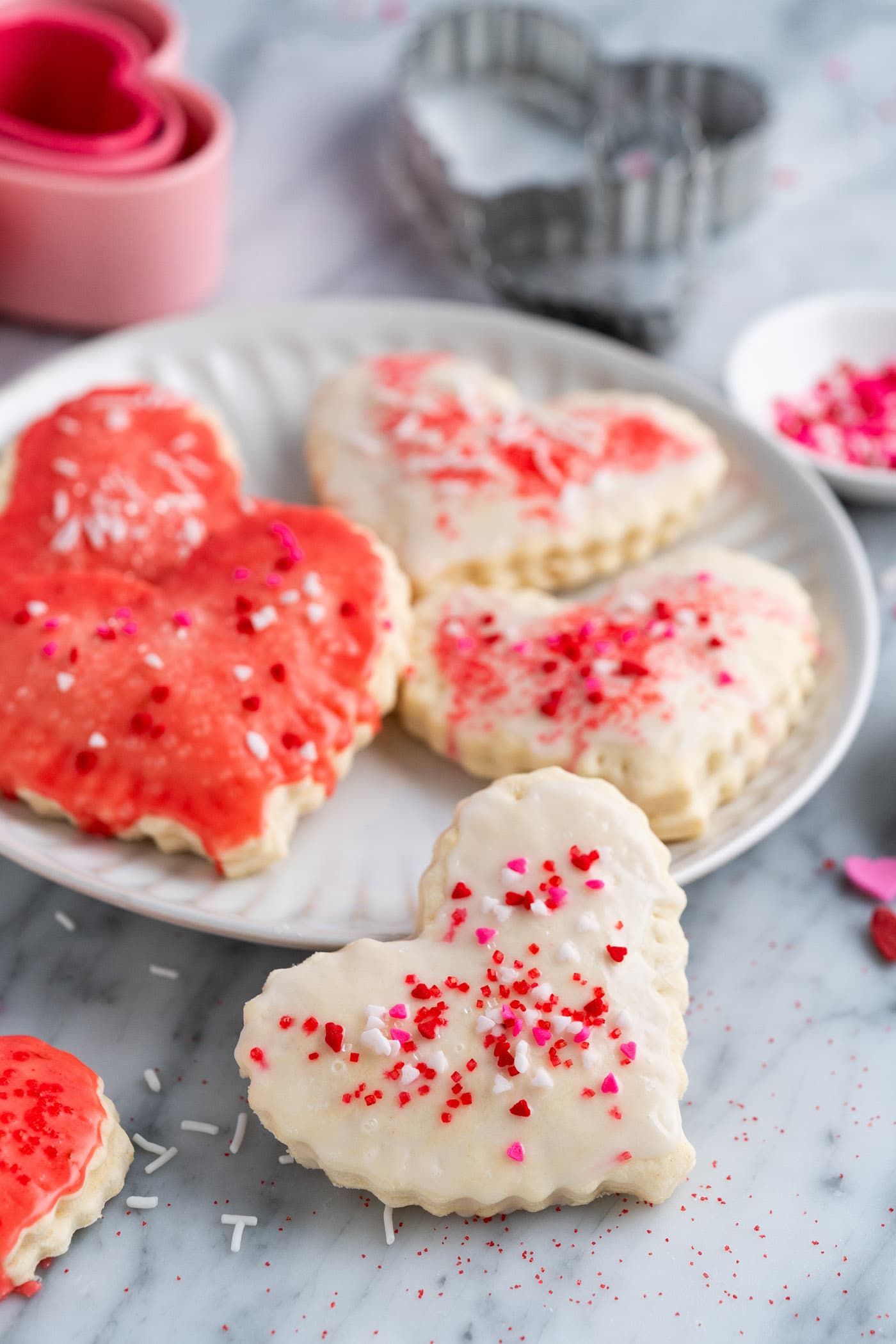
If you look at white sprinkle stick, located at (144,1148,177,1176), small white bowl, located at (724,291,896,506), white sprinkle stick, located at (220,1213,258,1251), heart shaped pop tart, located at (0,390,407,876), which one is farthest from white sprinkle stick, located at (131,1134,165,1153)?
small white bowl, located at (724,291,896,506)

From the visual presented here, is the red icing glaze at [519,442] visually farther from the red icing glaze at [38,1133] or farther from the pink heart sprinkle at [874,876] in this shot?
the red icing glaze at [38,1133]

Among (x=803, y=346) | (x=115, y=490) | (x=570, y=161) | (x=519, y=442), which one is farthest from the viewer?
(x=570, y=161)

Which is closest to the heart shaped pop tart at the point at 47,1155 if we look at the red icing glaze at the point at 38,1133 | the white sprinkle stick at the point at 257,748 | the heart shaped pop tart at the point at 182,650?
the red icing glaze at the point at 38,1133

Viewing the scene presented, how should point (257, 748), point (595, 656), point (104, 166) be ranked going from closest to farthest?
point (257, 748), point (595, 656), point (104, 166)

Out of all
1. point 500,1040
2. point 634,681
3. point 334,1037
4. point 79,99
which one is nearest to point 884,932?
point 634,681

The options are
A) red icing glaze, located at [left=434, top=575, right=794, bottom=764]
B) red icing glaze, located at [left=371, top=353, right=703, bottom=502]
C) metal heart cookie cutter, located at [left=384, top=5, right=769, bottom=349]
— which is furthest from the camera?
metal heart cookie cutter, located at [left=384, top=5, right=769, bottom=349]

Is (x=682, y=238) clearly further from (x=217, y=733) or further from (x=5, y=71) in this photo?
(x=217, y=733)

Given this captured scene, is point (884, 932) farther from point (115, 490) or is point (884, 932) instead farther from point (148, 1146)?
point (115, 490)

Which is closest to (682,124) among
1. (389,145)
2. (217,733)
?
(389,145)

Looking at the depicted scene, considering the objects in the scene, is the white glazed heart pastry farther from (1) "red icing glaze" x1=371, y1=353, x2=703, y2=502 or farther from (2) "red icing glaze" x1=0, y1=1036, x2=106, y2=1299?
(1) "red icing glaze" x1=371, y1=353, x2=703, y2=502
